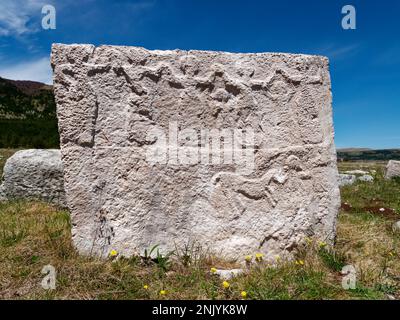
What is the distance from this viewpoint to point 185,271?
15.5 ft

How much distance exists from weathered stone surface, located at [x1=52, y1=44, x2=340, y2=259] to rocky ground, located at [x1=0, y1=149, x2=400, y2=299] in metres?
0.21

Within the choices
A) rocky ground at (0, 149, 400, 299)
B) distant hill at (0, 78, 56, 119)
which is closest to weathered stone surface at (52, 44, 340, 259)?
rocky ground at (0, 149, 400, 299)

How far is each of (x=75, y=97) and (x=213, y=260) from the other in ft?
8.34

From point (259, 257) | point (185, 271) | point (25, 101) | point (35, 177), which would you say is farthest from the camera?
point (25, 101)

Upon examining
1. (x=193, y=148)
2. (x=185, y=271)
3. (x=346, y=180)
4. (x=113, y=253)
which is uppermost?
(x=193, y=148)

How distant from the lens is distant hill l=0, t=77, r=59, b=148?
94.2ft

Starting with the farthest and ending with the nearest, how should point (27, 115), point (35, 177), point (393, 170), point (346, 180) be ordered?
point (27, 115)
point (393, 170)
point (346, 180)
point (35, 177)

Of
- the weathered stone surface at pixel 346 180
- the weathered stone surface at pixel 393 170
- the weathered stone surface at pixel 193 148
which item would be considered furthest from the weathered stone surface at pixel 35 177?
the weathered stone surface at pixel 393 170

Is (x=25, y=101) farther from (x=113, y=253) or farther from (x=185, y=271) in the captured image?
(x=185, y=271)

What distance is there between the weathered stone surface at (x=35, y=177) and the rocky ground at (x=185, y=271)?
1.87 metres

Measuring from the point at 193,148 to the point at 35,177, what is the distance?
13.8ft

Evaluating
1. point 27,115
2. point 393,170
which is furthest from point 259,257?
point 27,115

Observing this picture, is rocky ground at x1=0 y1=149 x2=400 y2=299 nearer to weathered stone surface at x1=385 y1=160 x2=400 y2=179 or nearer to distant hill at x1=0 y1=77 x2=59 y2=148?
weathered stone surface at x1=385 y1=160 x2=400 y2=179

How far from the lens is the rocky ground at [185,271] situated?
4215 mm
